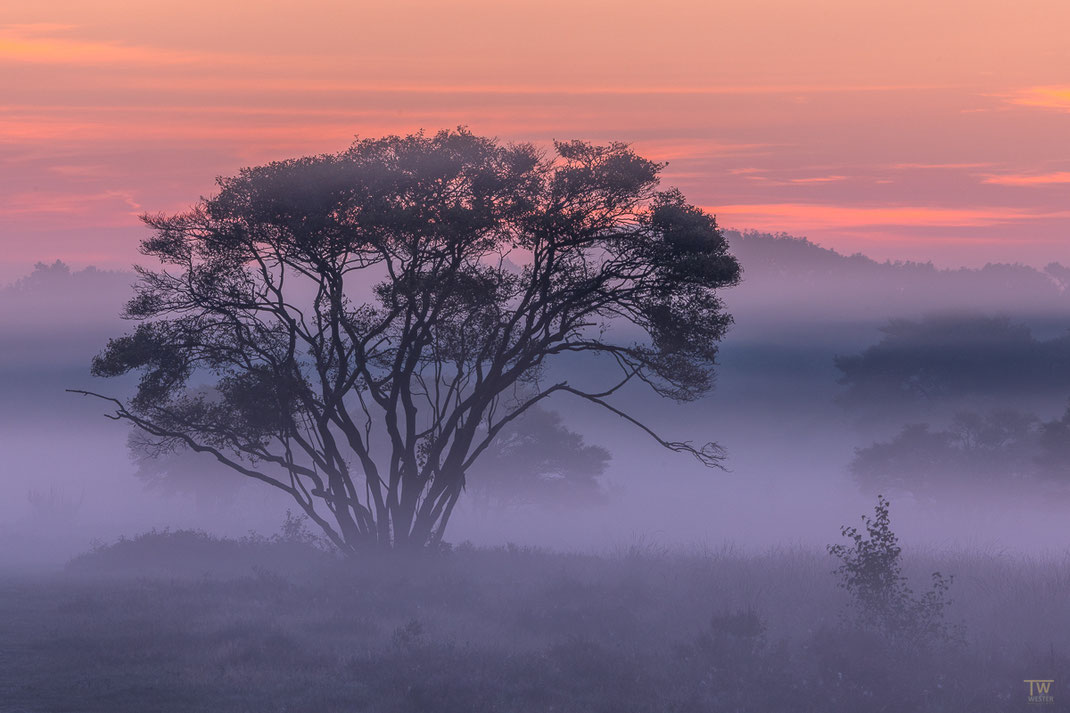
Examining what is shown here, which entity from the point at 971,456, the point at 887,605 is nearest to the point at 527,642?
the point at 887,605

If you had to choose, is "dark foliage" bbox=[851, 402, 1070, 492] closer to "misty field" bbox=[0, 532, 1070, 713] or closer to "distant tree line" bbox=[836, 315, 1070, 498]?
"distant tree line" bbox=[836, 315, 1070, 498]

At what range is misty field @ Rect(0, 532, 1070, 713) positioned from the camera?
1778 cm

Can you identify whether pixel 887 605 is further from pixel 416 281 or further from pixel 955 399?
pixel 955 399

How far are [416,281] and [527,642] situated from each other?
10.8 metres

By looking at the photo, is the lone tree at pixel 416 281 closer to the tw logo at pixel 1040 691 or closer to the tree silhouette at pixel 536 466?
the tw logo at pixel 1040 691

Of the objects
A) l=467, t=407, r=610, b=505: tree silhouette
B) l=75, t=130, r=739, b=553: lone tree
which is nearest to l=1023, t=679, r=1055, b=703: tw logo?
l=75, t=130, r=739, b=553: lone tree

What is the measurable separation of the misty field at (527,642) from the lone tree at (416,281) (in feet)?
14.4

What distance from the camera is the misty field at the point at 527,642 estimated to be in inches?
700

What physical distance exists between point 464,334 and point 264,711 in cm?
1649

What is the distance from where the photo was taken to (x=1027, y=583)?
24688 millimetres

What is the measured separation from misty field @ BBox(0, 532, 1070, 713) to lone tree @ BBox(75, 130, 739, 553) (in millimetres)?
4392

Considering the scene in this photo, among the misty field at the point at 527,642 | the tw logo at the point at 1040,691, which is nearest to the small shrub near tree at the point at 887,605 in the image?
the misty field at the point at 527,642

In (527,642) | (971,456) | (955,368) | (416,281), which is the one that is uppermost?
(955,368)

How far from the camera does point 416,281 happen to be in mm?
28828
